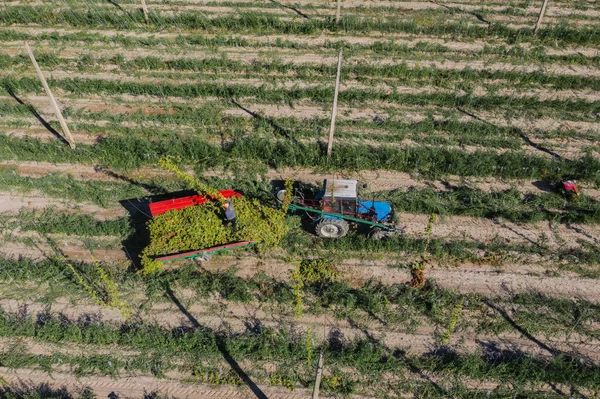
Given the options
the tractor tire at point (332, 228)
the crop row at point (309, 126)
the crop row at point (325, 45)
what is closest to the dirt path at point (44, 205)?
the crop row at point (309, 126)

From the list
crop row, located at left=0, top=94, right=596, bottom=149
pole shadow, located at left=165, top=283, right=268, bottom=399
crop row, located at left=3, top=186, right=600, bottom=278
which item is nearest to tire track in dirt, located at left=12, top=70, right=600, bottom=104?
crop row, located at left=0, top=94, right=596, bottom=149

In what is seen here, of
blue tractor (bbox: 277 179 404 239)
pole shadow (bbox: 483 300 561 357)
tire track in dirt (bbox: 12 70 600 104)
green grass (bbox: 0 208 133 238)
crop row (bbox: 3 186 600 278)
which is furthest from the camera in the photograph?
tire track in dirt (bbox: 12 70 600 104)

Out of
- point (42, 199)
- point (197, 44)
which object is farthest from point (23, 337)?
point (197, 44)

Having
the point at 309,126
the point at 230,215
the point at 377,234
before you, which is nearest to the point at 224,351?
the point at 230,215

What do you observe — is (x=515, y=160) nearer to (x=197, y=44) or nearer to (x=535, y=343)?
(x=535, y=343)

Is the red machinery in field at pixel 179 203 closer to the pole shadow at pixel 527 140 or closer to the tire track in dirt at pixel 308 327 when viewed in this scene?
the tire track in dirt at pixel 308 327

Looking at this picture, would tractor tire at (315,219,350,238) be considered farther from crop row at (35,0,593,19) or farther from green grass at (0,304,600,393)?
crop row at (35,0,593,19)

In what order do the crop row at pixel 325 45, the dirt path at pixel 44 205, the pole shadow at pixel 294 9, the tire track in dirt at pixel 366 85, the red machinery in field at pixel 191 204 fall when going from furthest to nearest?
the pole shadow at pixel 294 9, the crop row at pixel 325 45, the tire track in dirt at pixel 366 85, the dirt path at pixel 44 205, the red machinery in field at pixel 191 204
